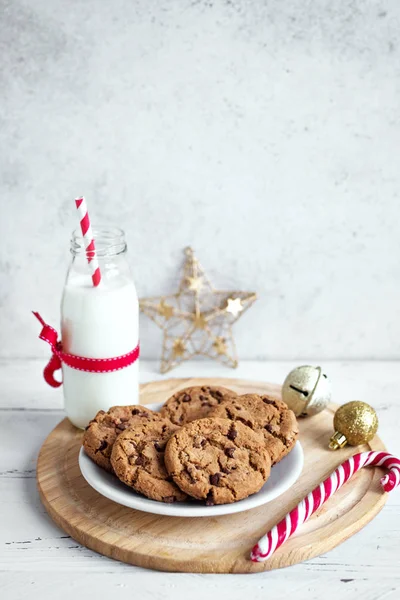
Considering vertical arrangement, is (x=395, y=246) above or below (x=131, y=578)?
above

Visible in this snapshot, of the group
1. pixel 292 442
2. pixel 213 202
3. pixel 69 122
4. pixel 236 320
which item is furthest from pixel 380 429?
pixel 69 122

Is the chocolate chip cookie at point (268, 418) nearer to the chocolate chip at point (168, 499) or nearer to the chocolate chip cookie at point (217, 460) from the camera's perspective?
the chocolate chip cookie at point (217, 460)

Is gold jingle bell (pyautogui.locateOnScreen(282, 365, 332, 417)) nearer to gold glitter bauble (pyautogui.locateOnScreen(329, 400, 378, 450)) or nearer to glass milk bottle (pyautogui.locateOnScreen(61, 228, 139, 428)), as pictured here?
gold glitter bauble (pyautogui.locateOnScreen(329, 400, 378, 450))

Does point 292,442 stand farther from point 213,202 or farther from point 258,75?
point 258,75

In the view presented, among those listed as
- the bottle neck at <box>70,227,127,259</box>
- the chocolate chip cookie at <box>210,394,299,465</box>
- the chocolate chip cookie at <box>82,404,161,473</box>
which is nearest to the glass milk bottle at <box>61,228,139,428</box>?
the bottle neck at <box>70,227,127,259</box>

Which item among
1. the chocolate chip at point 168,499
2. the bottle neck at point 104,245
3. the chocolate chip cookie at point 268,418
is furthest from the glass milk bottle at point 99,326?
the chocolate chip at point 168,499

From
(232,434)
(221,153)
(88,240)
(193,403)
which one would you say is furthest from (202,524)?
(221,153)

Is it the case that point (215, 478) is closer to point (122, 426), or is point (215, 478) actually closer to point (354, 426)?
point (122, 426)
